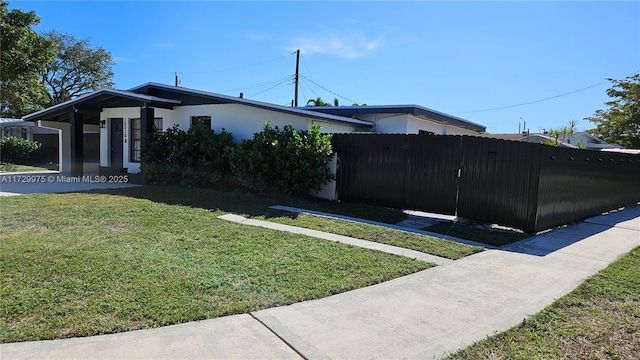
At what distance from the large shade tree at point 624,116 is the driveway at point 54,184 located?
34.2 m

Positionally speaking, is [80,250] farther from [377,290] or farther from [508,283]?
[508,283]

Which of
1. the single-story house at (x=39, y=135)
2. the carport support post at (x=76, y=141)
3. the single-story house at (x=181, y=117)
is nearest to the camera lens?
the single-story house at (x=181, y=117)

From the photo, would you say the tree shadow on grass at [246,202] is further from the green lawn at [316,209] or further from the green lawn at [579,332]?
the green lawn at [579,332]

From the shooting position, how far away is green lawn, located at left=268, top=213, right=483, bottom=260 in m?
6.11

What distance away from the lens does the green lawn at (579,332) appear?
10.2 ft

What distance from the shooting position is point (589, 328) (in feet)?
11.6

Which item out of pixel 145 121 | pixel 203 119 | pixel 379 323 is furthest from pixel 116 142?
pixel 379 323

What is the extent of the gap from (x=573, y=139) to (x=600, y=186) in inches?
917

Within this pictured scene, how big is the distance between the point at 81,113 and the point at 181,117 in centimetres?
415

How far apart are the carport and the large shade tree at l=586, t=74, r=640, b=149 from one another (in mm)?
32280

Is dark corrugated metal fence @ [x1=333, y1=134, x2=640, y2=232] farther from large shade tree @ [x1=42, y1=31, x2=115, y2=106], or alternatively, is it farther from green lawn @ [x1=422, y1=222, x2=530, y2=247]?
large shade tree @ [x1=42, y1=31, x2=115, y2=106]

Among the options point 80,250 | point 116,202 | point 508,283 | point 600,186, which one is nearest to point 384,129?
point 600,186

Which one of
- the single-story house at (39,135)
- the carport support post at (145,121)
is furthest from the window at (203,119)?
the single-story house at (39,135)

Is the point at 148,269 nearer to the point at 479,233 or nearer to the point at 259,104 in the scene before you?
the point at 479,233
